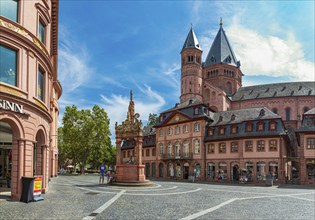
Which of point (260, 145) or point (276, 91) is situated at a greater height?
point (276, 91)

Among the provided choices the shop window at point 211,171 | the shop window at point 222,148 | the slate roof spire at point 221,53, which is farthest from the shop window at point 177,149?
the slate roof spire at point 221,53

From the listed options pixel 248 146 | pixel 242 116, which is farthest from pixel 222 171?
pixel 242 116

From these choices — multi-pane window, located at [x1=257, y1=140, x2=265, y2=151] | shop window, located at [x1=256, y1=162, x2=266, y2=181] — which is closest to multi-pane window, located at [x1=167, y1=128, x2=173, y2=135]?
multi-pane window, located at [x1=257, y1=140, x2=265, y2=151]

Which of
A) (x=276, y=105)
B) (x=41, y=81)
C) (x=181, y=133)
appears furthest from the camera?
(x=276, y=105)

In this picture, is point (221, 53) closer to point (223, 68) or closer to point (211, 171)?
point (223, 68)

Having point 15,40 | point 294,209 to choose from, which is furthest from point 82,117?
point 294,209

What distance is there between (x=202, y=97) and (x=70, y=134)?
106 feet

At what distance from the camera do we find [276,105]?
2785 inches

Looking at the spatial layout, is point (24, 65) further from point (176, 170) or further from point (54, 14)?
point (176, 170)

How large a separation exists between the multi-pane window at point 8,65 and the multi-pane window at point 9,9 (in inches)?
73.7

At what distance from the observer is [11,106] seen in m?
16.8

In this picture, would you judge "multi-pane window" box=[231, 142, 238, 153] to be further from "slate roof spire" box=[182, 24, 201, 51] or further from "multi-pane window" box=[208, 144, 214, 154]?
"slate roof spire" box=[182, 24, 201, 51]

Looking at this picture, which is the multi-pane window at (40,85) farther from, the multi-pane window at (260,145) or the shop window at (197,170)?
the shop window at (197,170)

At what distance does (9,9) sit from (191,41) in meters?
65.1
